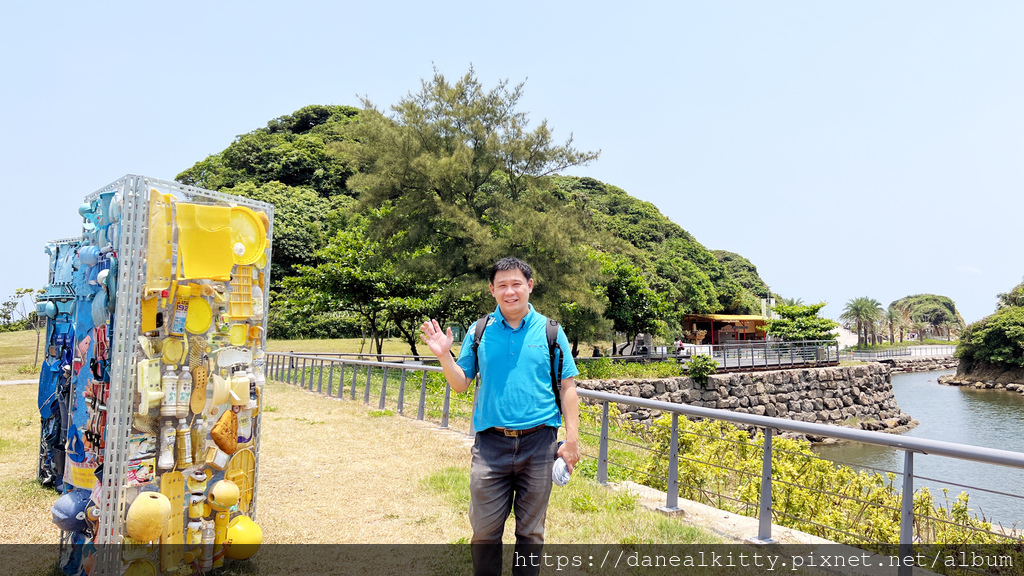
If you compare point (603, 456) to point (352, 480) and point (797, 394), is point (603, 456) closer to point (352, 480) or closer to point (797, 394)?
point (352, 480)

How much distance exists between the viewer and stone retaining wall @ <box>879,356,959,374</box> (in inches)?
2329

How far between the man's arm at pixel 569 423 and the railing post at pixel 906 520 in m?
1.96

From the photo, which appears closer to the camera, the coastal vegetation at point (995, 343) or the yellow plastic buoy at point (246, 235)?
the yellow plastic buoy at point (246, 235)

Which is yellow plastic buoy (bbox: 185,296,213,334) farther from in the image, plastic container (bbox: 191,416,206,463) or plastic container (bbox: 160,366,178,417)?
plastic container (bbox: 191,416,206,463)

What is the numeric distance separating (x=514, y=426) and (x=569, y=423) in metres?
0.28

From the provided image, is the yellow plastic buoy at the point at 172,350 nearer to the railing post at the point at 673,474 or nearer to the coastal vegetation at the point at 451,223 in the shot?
the railing post at the point at 673,474

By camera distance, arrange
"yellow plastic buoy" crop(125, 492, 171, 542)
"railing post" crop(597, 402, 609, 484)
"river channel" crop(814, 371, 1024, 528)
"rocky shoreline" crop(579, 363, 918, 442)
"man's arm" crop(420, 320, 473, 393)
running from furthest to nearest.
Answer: "rocky shoreline" crop(579, 363, 918, 442), "river channel" crop(814, 371, 1024, 528), "railing post" crop(597, 402, 609, 484), "yellow plastic buoy" crop(125, 492, 171, 542), "man's arm" crop(420, 320, 473, 393)

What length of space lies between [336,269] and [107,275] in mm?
19642

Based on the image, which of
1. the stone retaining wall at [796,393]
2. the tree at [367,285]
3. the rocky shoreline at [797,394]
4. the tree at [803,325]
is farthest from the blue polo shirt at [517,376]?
the tree at [803,325]

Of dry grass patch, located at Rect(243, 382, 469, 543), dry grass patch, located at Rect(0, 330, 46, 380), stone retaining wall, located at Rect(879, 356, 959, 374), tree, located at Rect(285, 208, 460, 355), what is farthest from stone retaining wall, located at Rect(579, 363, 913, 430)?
stone retaining wall, located at Rect(879, 356, 959, 374)

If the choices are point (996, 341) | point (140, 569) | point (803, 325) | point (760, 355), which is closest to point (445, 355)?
point (140, 569)

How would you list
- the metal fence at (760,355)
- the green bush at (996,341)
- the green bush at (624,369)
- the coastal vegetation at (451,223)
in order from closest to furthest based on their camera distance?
1. the coastal vegetation at (451,223)
2. the green bush at (624,369)
3. the metal fence at (760,355)
4. the green bush at (996,341)

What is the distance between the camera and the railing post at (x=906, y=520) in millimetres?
3357

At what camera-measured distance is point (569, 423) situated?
2979 millimetres
